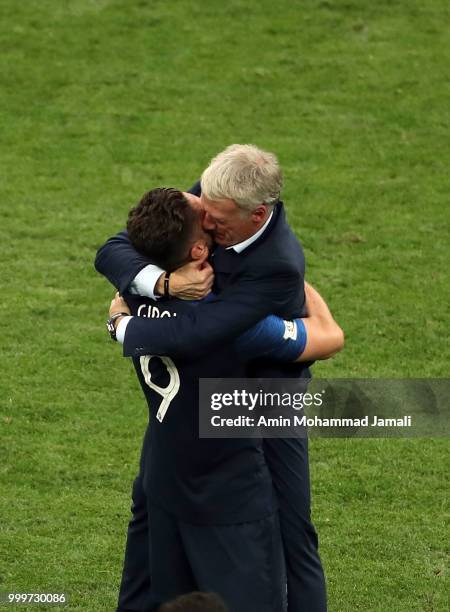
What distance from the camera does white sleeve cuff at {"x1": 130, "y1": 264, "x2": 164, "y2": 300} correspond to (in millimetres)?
4742

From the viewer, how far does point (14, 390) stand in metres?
8.40

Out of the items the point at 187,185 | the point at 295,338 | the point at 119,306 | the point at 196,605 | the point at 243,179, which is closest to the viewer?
the point at 196,605

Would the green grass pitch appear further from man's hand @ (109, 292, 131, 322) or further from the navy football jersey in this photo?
man's hand @ (109, 292, 131, 322)

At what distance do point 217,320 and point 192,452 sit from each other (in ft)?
1.72

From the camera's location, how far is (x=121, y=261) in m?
4.89

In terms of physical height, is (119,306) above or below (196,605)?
above

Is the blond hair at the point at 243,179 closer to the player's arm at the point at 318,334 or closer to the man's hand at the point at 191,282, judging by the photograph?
the man's hand at the point at 191,282

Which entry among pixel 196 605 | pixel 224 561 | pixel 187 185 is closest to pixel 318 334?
pixel 224 561

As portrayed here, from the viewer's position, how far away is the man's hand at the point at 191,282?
4.70 metres

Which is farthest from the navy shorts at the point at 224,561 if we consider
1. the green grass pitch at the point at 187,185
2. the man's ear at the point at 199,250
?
the green grass pitch at the point at 187,185

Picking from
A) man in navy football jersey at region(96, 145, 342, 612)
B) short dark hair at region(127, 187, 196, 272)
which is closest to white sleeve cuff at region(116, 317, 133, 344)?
man in navy football jersey at region(96, 145, 342, 612)

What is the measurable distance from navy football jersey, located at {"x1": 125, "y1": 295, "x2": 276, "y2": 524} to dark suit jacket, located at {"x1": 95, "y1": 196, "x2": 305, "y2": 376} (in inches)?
4.2

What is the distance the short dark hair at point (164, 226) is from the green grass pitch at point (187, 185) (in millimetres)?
2297

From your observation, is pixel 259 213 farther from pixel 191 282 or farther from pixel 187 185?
pixel 187 185
